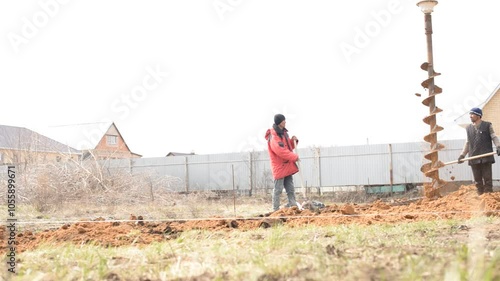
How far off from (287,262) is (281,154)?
21.1 feet

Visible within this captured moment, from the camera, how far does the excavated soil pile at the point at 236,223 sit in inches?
226

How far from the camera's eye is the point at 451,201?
8719 mm

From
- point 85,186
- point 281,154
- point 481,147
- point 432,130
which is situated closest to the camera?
point 281,154

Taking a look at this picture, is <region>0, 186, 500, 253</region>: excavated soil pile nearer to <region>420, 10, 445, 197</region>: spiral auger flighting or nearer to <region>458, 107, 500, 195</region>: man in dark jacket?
<region>458, 107, 500, 195</region>: man in dark jacket

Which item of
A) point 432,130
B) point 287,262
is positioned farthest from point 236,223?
point 432,130

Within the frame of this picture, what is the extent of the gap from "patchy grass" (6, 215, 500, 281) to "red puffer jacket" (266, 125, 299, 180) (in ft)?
14.2

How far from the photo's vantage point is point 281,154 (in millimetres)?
9336

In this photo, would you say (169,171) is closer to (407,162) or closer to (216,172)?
(216,172)

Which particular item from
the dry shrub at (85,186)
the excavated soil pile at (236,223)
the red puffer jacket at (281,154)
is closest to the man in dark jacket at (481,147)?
the excavated soil pile at (236,223)

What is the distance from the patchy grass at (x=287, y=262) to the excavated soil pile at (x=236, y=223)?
2.77 feet

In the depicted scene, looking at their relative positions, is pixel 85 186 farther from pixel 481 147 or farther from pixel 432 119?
pixel 481 147

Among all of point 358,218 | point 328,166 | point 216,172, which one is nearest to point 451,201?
point 358,218

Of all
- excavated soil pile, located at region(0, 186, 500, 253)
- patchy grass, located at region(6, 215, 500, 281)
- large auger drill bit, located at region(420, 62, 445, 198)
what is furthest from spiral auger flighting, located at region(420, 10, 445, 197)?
patchy grass, located at region(6, 215, 500, 281)

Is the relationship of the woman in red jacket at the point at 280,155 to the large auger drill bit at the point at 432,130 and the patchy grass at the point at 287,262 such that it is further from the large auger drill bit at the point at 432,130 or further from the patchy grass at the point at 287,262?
the patchy grass at the point at 287,262
